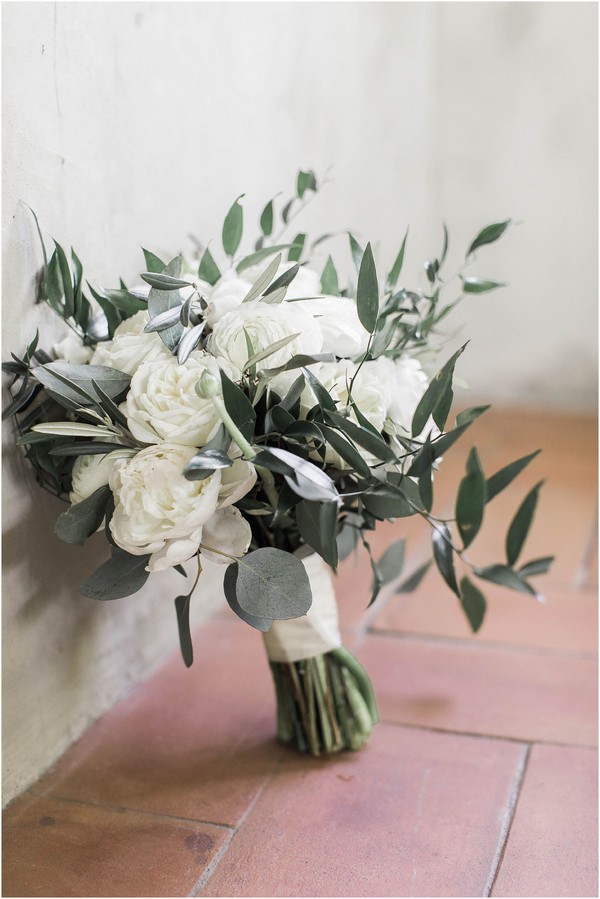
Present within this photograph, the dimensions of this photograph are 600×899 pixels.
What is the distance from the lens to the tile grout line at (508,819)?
0.95 metres

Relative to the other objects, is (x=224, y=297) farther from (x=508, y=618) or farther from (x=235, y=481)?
(x=508, y=618)

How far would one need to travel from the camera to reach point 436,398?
33.6 inches

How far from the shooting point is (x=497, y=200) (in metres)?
2.95

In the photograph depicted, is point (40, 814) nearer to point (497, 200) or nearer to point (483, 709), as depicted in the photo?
point (483, 709)

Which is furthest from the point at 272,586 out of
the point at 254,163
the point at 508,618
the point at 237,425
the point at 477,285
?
the point at 254,163

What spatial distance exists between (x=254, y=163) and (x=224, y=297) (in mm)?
772

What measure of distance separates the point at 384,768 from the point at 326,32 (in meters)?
1.60

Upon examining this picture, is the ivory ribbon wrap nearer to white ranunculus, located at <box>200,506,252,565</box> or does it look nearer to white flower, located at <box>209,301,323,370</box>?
white ranunculus, located at <box>200,506,252,565</box>

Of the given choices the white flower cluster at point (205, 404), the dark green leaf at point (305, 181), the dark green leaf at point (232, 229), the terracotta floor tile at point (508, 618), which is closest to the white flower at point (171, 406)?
the white flower cluster at point (205, 404)

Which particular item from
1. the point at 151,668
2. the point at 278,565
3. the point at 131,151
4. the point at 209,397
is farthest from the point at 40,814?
the point at 131,151

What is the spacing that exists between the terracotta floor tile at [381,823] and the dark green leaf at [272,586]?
32 cm

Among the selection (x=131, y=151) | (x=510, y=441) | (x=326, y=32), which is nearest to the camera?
(x=131, y=151)

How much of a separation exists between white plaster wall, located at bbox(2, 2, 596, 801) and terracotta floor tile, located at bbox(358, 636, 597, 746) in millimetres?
388

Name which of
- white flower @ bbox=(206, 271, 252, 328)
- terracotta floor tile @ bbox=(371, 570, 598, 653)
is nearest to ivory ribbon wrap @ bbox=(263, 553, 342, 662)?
white flower @ bbox=(206, 271, 252, 328)
